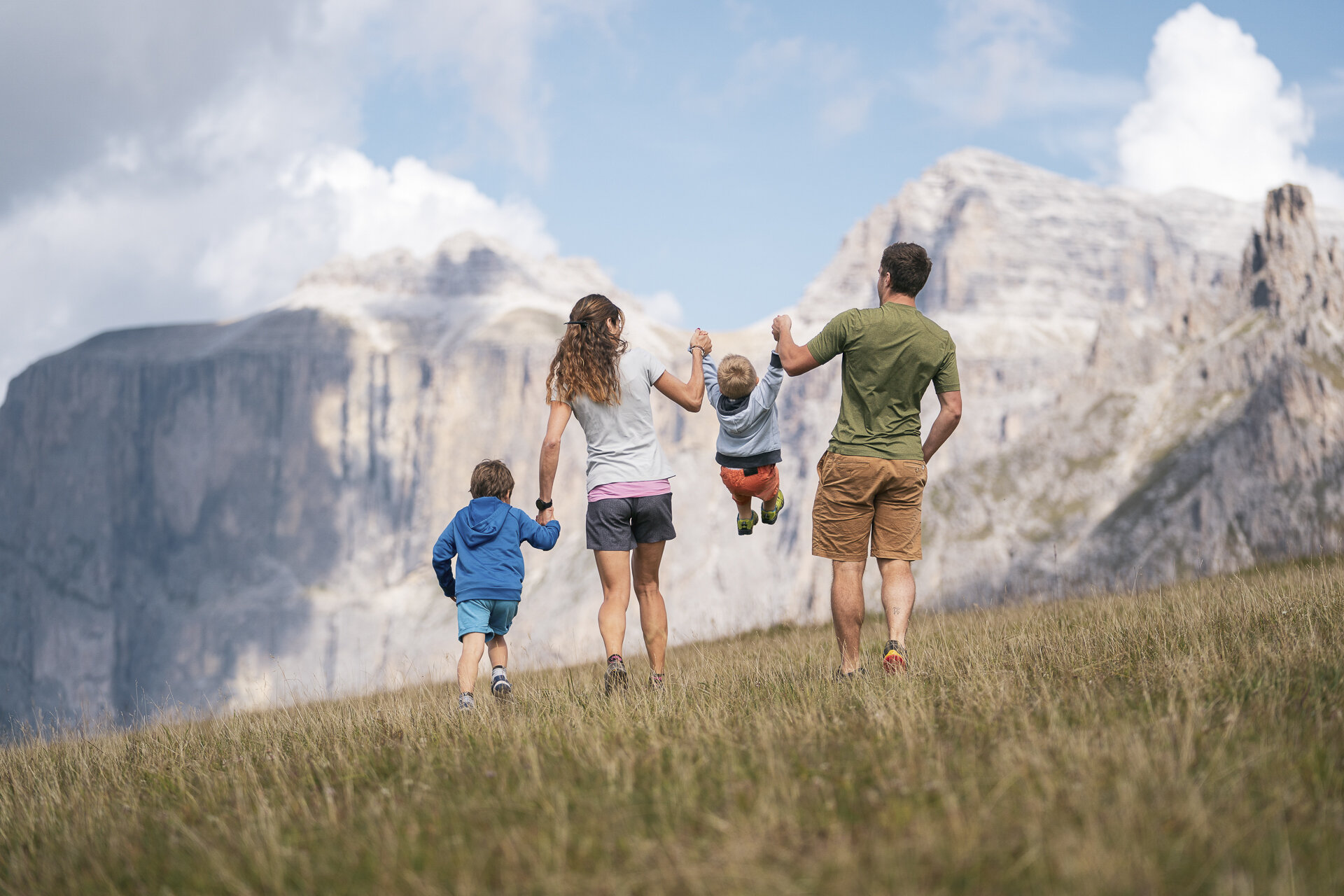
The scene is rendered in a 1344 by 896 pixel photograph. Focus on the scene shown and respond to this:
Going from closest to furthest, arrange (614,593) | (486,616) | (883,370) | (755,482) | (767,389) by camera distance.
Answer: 1. (883,370)
2. (614,593)
3. (486,616)
4. (767,389)
5. (755,482)

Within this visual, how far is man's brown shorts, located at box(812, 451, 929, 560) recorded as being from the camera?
23.5ft

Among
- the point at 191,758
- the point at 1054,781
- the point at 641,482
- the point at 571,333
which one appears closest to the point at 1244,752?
the point at 1054,781

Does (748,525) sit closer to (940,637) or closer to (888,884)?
(940,637)

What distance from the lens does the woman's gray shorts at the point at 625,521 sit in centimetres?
748

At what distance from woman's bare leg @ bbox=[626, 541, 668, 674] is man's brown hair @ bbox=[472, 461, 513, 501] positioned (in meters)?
1.36

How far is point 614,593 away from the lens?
25.4ft

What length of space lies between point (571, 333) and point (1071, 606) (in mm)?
6534

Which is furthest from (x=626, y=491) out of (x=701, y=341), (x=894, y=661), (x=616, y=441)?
(x=894, y=661)

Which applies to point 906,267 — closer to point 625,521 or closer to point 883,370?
point 883,370

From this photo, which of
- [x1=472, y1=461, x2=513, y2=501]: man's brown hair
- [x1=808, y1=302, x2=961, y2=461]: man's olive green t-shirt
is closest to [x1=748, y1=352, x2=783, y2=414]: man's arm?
[x1=808, y1=302, x2=961, y2=461]: man's olive green t-shirt

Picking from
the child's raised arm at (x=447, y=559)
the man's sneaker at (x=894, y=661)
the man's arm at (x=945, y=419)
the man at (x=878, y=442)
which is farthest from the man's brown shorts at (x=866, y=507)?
the child's raised arm at (x=447, y=559)

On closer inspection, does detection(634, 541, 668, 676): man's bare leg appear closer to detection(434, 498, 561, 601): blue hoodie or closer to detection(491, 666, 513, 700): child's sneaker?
detection(434, 498, 561, 601): blue hoodie

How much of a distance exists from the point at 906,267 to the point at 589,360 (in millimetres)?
2559

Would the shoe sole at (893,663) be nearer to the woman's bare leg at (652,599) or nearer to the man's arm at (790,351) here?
the woman's bare leg at (652,599)
